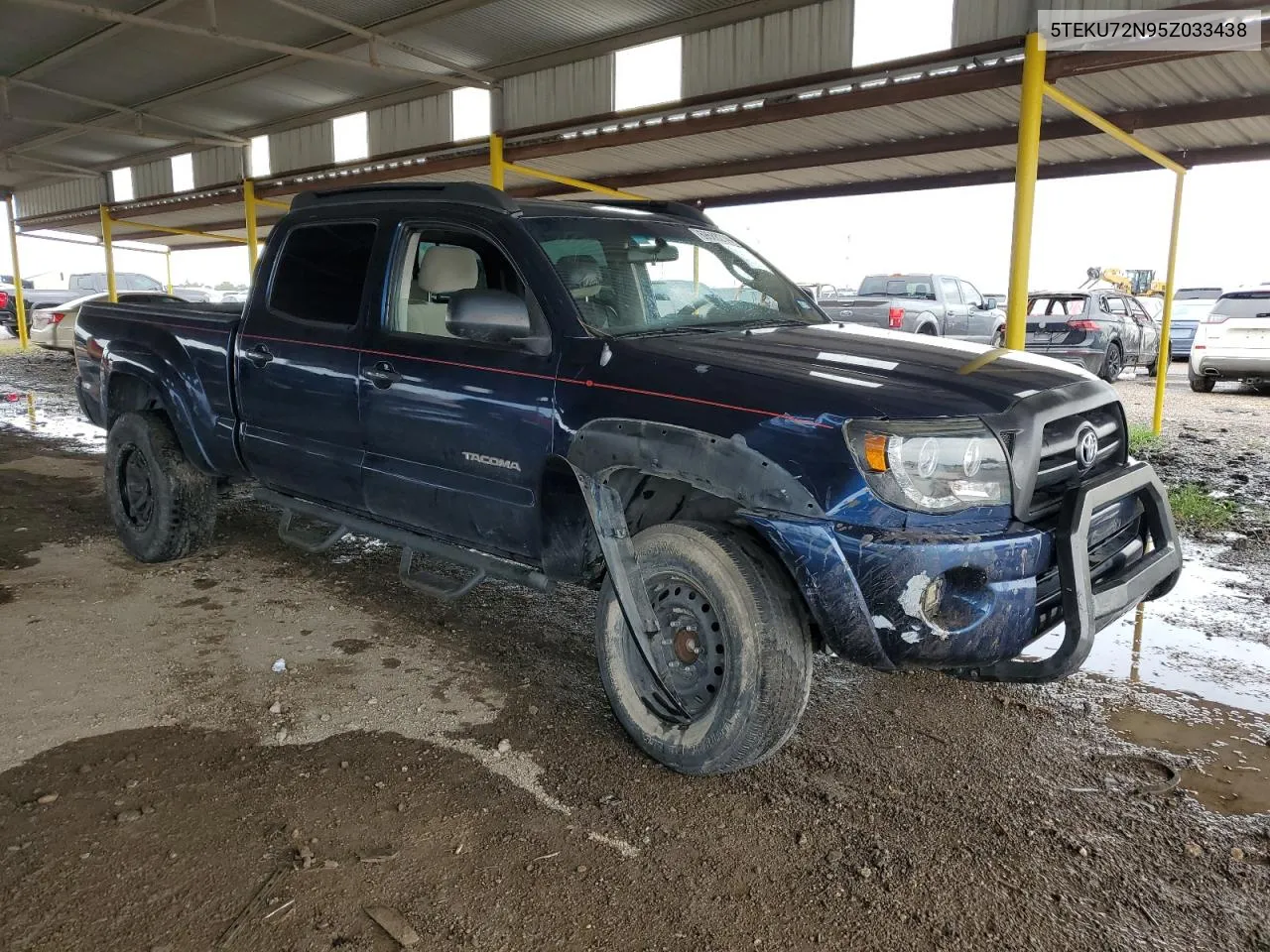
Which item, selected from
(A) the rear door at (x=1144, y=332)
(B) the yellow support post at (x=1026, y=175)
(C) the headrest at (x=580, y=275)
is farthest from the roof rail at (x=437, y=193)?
(A) the rear door at (x=1144, y=332)

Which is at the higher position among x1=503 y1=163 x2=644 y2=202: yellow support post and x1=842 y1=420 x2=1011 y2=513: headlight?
x1=503 y1=163 x2=644 y2=202: yellow support post

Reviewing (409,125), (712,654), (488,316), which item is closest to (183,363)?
(488,316)

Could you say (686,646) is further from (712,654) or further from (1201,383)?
(1201,383)

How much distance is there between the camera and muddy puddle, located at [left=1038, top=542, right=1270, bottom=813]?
121 inches

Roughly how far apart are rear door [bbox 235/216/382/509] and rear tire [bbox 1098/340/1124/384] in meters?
14.2

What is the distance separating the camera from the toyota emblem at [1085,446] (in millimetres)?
2941

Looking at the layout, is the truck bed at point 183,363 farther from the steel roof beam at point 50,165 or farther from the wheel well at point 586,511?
the steel roof beam at point 50,165

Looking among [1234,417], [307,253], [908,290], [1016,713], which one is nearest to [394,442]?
[307,253]

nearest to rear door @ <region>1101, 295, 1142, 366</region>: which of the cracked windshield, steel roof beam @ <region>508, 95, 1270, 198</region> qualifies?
steel roof beam @ <region>508, 95, 1270, 198</region>

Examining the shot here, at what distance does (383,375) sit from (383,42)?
990cm

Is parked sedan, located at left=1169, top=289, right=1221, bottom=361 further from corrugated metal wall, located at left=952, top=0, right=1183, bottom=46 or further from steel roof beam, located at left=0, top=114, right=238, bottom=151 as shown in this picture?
steel roof beam, located at left=0, top=114, right=238, bottom=151

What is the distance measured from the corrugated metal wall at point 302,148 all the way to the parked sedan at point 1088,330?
41.9 feet

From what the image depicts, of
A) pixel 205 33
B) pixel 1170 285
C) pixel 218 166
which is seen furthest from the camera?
pixel 218 166

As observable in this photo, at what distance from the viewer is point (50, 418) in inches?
428
